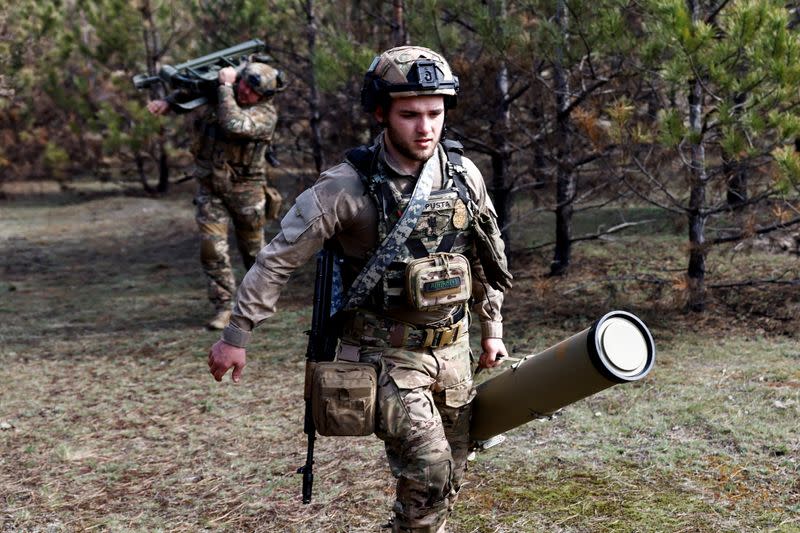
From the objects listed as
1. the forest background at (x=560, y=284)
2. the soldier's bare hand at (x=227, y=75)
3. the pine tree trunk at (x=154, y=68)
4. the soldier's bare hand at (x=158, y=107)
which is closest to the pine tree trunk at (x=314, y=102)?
the forest background at (x=560, y=284)

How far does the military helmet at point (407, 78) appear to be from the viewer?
310cm

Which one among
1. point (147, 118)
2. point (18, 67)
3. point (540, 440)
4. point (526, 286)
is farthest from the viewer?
point (18, 67)

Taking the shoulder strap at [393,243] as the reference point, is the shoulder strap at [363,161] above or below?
above

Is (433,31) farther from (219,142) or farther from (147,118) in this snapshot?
(147,118)

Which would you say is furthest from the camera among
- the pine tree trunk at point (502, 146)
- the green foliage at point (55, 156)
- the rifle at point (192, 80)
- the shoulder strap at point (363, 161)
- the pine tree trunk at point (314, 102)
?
the green foliage at point (55, 156)

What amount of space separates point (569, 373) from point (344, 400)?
30.2 inches

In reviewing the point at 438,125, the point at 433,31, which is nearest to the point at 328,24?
the point at 433,31

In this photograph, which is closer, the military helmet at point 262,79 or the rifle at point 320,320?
the rifle at point 320,320

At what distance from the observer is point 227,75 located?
7223 mm

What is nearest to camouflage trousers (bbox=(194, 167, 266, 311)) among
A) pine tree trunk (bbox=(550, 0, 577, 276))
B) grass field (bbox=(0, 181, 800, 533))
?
grass field (bbox=(0, 181, 800, 533))

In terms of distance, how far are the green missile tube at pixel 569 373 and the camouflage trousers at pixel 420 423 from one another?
148 mm

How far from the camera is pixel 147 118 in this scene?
14.4m

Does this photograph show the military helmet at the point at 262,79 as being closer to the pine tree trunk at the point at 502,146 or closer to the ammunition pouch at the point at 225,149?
the ammunition pouch at the point at 225,149

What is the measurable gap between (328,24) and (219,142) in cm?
325
